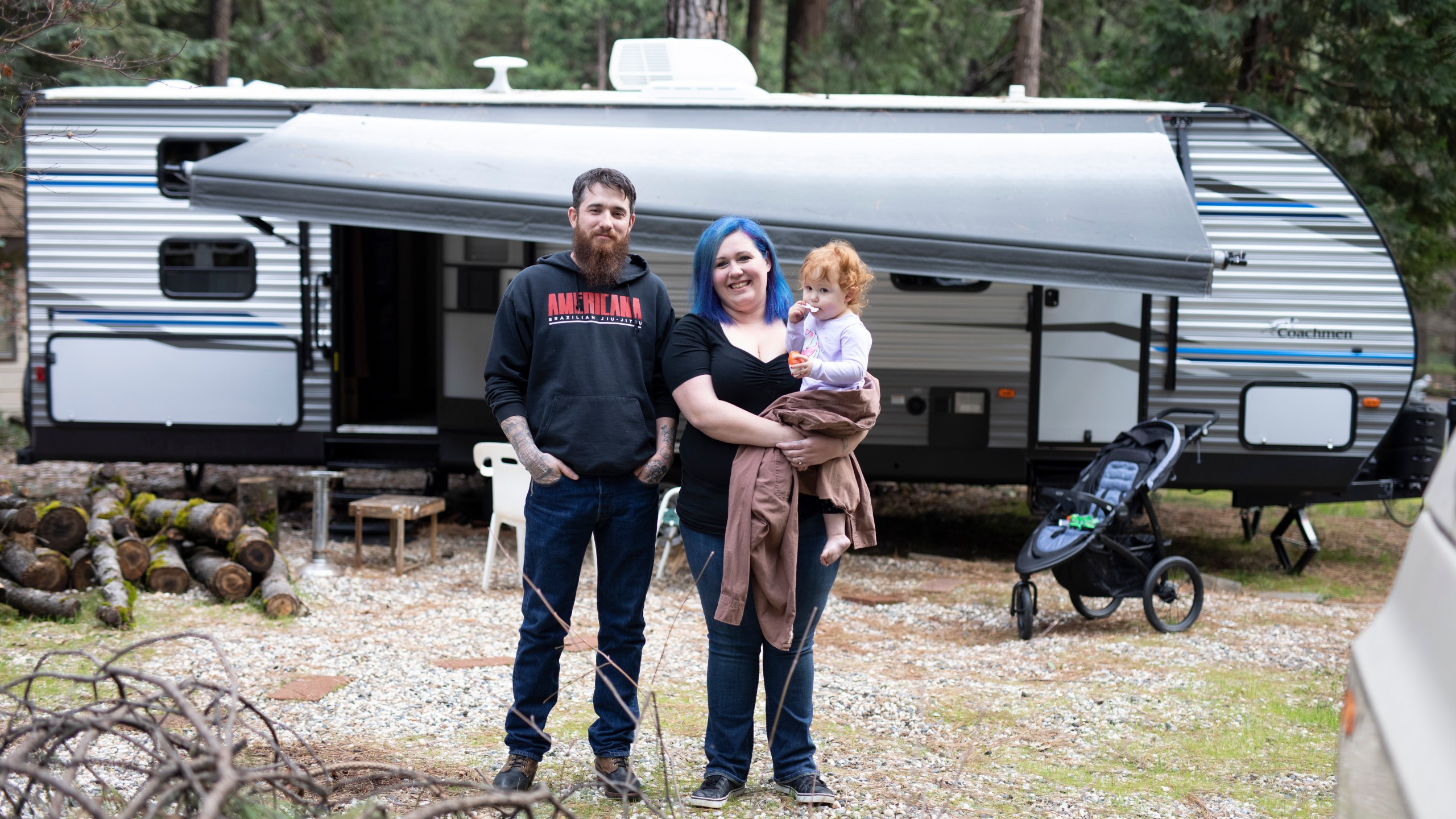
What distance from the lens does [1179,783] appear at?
12.5 feet

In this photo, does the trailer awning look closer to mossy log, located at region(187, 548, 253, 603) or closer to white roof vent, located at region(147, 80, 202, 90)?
white roof vent, located at region(147, 80, 202, 90)

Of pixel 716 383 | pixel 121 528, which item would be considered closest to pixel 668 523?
pixel 121 528

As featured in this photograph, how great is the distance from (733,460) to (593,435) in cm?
40

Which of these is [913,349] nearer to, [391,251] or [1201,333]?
[1201,333]

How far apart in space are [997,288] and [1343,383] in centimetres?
218

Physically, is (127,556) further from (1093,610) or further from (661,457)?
(1093,610)

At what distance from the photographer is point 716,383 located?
325 cm

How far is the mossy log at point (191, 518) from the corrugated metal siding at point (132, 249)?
4.19 feet

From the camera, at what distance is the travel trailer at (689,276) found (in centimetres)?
682

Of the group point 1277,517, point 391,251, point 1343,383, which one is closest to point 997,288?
point 1343,383

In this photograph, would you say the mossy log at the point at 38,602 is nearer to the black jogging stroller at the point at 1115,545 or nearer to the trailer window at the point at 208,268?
the trailer window at the point at 208,268

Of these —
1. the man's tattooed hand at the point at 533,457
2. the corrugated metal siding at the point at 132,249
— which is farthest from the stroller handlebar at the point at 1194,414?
the corrugated metal siding at the point at 132,249

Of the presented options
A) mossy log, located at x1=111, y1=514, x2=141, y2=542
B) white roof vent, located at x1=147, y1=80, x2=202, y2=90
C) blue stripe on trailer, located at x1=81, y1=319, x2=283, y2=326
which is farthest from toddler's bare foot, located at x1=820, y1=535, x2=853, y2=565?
white roof vent, located at x1=147, y1=80, x2=202, y2=90

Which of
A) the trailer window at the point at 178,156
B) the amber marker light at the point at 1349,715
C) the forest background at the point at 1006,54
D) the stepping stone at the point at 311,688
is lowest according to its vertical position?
the stepping stone at the point at 311,688
